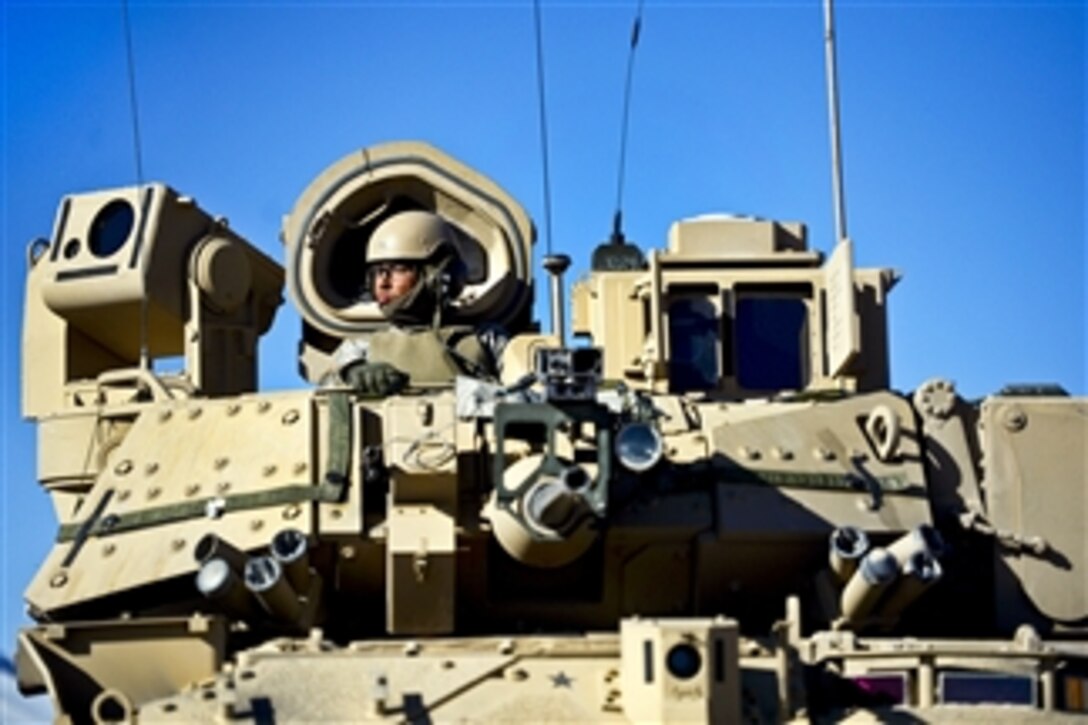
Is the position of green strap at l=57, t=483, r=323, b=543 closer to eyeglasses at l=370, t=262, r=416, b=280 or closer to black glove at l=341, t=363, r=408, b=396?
black glove at l=341, t=363, r=408, b=396

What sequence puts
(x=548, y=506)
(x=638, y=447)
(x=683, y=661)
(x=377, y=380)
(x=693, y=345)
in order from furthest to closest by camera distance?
(x=693, y=345) → (x=377, y=380) → (x=638, y=447) → (x=548, y=506) → (x=683, y=661)

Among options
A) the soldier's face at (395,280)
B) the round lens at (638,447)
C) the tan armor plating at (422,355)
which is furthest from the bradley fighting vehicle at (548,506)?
the soldier's face at (395,280)

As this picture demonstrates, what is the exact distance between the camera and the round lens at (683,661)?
18375 millimetres

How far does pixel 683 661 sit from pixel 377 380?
5.13 metres

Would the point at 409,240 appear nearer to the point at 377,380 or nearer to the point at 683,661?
the point at 377,380

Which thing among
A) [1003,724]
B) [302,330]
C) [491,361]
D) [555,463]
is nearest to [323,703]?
[555,463]

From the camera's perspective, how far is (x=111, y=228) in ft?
84.2

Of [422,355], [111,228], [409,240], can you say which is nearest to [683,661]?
[422,355]

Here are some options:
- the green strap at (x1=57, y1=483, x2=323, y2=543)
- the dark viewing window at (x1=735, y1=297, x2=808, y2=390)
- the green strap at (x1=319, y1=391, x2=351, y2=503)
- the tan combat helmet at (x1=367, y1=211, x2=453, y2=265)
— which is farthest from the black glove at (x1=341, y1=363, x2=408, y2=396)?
the dark viewing window at (x1=735, y1=297, x2=808, y2=390)

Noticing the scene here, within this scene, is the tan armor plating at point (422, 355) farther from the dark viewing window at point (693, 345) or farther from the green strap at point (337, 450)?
the dark viewing window at point (693, 345)

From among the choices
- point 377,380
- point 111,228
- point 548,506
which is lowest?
point 548,506

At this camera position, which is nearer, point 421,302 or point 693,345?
point 421,302

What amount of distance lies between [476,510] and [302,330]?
209 inches

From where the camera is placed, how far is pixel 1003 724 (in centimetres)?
1914
